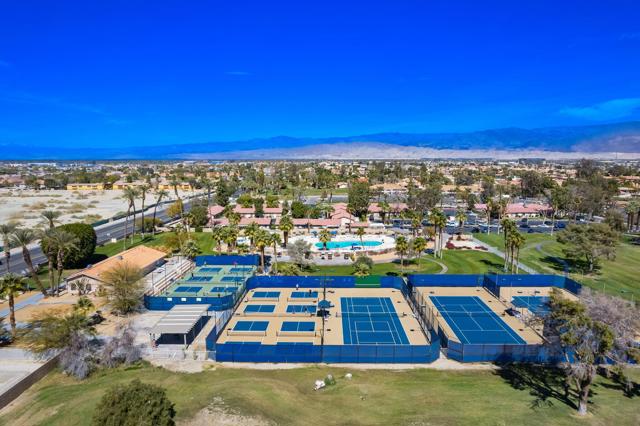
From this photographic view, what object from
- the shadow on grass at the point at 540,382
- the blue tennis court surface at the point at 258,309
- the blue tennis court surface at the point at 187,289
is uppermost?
the blue tennis court surface at the point at 187,289

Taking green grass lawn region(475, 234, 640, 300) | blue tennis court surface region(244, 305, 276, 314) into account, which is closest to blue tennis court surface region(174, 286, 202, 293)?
blue tennis court surface region(244, 305, 276, 314)

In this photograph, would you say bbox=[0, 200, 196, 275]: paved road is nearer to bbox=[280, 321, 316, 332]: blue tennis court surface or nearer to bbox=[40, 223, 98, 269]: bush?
bbox=[40, 223, 98, 269]: bush

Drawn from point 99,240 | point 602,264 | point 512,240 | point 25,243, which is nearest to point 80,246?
point 25,243

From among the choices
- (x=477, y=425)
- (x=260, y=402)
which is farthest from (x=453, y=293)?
(x=260, y=402)

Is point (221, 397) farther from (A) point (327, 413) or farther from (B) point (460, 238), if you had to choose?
(B) point (460, 238)

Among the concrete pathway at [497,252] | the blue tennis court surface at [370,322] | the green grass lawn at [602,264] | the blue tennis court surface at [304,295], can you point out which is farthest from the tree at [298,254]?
the green grass lawn at [602,264]

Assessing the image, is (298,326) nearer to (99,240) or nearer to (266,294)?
(266,294)

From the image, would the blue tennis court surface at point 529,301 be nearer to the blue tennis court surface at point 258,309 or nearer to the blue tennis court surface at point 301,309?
the blue tennis court surface at point 301,309
